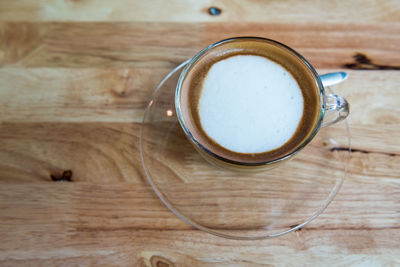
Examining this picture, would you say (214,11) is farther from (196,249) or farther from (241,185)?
(196,249)

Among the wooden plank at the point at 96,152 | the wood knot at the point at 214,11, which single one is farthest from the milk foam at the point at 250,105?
the wood knot at the point at 214,11

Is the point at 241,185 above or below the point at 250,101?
below

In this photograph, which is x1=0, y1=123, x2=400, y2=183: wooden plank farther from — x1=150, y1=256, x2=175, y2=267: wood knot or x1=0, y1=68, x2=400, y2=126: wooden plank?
x1=150, y1=256, x2=175, y2=267: wood knot

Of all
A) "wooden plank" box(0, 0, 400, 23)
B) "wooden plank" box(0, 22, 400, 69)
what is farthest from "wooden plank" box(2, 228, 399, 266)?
"wooden plank" box(0, 0, 400, 23)

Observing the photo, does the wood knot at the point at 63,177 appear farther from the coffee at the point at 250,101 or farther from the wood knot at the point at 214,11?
the wood knot at the point at 214,11

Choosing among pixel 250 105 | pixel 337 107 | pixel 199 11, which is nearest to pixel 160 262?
pixel 250 105

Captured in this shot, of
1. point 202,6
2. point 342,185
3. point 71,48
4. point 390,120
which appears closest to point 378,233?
point 342,185

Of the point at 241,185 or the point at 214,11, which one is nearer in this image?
the point at 241,185
